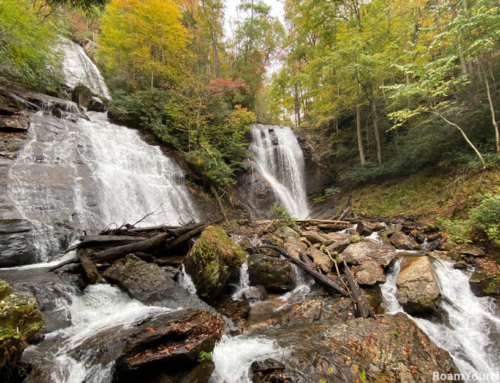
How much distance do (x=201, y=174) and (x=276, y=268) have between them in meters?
8.62

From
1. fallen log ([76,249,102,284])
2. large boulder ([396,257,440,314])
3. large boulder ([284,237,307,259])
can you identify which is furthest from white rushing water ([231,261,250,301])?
large boulder ([396,257,440,314])

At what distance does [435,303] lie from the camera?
169 inches

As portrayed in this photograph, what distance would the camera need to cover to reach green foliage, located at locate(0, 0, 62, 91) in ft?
30.8

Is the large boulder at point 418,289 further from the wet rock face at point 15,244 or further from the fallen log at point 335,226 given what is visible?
the wet rock face at point 15,244

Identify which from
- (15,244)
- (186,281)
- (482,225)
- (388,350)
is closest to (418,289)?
(388,350)

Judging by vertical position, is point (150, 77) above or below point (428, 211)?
above

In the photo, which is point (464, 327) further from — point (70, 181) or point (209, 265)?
point (70, 181)

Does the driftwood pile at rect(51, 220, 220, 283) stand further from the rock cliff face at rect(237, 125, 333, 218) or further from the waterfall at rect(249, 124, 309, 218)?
the waterfall at rect(249, 124, 309, 218)

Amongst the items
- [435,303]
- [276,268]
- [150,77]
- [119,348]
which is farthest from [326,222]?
[150,77]

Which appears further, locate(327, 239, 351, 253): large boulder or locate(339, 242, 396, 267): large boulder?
locate(327, 239, 351, 253): large boulder

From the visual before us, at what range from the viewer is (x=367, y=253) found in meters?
6.23

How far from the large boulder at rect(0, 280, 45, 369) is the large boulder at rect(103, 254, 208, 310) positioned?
2081 mm

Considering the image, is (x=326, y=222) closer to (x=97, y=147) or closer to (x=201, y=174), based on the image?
(x=201, y=174)

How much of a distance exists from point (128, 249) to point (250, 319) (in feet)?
11.3
